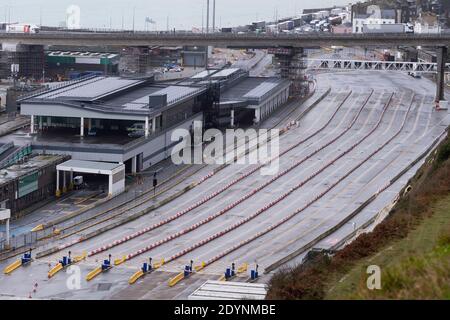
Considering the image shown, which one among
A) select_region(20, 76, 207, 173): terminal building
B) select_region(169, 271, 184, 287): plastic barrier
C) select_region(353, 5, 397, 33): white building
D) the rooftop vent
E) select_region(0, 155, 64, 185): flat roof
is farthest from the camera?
select_region(353, 5, 397, 33): white building

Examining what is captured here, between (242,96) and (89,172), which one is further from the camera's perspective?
(242,96)

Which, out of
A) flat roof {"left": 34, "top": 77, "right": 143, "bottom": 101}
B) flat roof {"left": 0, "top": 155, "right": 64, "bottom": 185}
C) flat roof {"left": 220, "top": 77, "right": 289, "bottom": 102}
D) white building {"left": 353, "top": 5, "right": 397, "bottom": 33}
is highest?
white building {"left": 353, "top": 5, "right": 397, "bottom": 33}

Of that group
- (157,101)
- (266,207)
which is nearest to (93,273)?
(266,207)

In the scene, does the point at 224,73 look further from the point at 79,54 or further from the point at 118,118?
the point at 118,118

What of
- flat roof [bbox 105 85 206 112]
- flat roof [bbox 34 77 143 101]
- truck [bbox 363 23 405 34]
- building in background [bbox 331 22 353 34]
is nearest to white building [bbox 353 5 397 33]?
building in background [bbox 331 22 353 34]

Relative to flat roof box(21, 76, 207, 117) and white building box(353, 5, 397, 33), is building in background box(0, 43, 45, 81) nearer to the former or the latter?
flat roof box(21, 76, 207, 117)

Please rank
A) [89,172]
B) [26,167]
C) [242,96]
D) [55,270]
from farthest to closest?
[242,96]
[89,172]
[26,167]
[55,270]

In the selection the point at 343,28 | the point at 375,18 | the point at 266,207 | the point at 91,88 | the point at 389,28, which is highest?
the point at 375,18
